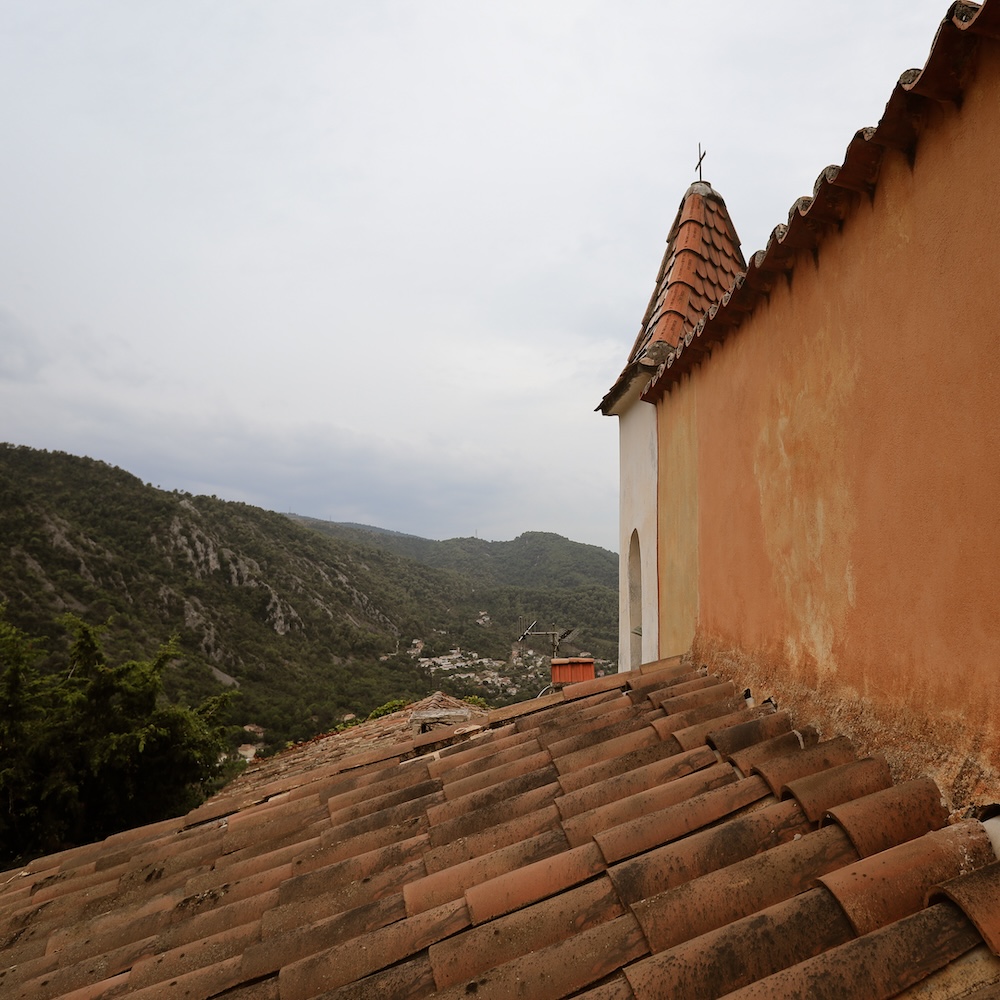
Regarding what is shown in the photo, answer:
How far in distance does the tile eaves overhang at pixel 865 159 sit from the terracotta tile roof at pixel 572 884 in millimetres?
2214

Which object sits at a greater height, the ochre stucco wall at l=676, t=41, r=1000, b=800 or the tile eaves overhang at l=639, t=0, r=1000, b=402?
the tile eaves overhang at l=639, t=0, r=1000, b=402

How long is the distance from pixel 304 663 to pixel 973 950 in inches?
1547

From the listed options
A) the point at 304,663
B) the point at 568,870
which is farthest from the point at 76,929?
the point at 304,663

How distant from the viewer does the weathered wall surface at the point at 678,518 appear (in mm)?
5004

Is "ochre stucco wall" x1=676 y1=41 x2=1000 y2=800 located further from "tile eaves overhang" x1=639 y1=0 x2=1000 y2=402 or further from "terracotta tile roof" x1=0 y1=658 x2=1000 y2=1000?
"terracotta tile roof" x1=0 y1=658 x2=1000 y2=1000

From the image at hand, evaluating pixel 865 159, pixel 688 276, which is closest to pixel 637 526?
pixel 688 276

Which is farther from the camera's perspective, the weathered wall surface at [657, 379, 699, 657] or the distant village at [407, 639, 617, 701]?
the distant village at [407, 639, 617, 701]

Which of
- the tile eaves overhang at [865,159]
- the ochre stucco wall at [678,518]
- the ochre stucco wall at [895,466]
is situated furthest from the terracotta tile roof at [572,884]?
the tile eaves overhang at [865,159]

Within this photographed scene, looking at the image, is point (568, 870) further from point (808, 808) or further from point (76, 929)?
point (76, 929)

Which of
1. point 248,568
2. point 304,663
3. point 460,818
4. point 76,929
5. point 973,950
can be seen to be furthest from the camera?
point 248,568

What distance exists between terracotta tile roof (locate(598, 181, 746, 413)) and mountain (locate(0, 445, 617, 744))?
60.9ft

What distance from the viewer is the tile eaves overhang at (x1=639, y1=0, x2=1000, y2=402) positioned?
1.79 metres

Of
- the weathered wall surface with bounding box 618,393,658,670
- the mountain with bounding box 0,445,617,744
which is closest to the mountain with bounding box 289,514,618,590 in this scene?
the mountain with bounding box 0,445,617,744

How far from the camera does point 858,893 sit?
160cm
